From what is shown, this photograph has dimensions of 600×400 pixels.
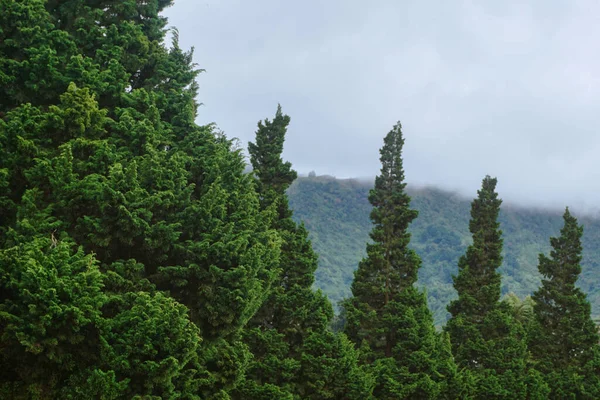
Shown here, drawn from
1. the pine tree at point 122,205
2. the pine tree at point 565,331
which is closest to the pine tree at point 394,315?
the pine tree at point 565,331

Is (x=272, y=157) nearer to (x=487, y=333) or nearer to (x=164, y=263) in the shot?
(x=164, y=263)

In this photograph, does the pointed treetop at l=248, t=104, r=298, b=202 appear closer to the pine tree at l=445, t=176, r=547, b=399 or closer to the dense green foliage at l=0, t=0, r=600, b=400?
the dense green foliage at l=0, t=0, r=600, b=400

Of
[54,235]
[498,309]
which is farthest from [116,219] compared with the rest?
[498,309]

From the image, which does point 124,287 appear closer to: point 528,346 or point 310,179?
point 528,346

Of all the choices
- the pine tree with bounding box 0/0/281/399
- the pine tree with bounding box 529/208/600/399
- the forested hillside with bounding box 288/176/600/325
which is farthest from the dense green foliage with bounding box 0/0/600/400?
the forested hillside with bounding box 288/176/600/325

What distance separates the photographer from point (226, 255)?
34.7ft

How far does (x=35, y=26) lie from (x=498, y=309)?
67.9 feet

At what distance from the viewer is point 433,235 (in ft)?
418

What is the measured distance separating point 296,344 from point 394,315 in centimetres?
486

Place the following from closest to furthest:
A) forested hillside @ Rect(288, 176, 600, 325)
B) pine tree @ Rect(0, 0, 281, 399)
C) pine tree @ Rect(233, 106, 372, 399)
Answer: pine tree @ Rect(0, 0, 281, 399)
pine tree @ Rect(233, 106, 372, 399)
forested hillside @ Rect(288, 176, 600, 325)

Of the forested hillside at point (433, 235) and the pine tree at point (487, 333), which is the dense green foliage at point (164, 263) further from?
the forested hillside at point (433, 235)

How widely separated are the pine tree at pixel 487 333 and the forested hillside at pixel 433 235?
73.3m

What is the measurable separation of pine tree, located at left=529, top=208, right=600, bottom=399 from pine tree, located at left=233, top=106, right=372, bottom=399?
11972 mm

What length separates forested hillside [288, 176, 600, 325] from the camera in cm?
10881
